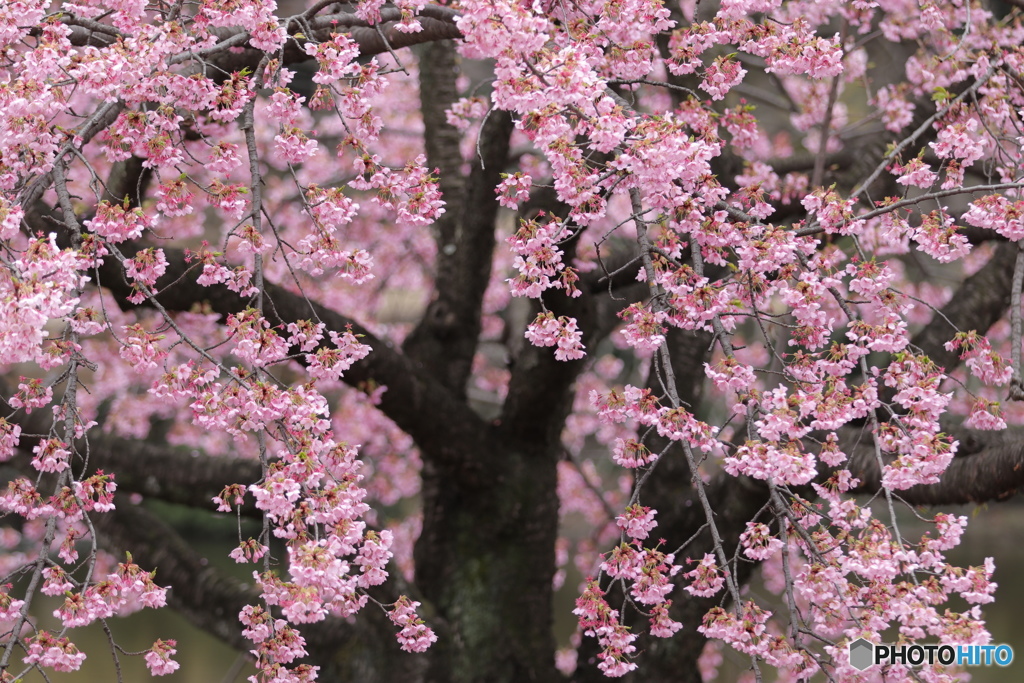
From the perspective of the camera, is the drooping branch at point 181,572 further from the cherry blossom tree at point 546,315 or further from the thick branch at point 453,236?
the thick branch at point 453,236

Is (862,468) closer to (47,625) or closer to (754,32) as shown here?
(754,32)

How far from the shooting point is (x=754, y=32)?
3.12 meters

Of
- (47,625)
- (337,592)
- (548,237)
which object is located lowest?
(47,625)

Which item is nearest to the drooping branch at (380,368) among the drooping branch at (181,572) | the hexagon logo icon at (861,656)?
the drooping branch at (181,572)

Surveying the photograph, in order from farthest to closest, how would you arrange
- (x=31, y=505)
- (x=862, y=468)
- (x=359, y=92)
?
1. (x=862, y=468)
2. (x=359, y=92)
3. (x=31, y=505)

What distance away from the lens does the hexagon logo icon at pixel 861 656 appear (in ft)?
8.43

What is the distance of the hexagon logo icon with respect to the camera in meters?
2.57

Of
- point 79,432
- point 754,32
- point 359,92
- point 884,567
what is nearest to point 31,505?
point 79,432

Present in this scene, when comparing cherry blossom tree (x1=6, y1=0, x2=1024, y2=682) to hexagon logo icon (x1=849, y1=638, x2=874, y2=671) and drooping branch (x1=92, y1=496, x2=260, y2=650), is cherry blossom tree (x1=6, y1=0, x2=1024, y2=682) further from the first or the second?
drooping branch (x1=92, y1=496, x2=260, y2=650)

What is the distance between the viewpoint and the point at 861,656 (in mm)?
2600

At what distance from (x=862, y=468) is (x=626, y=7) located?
210 cm
